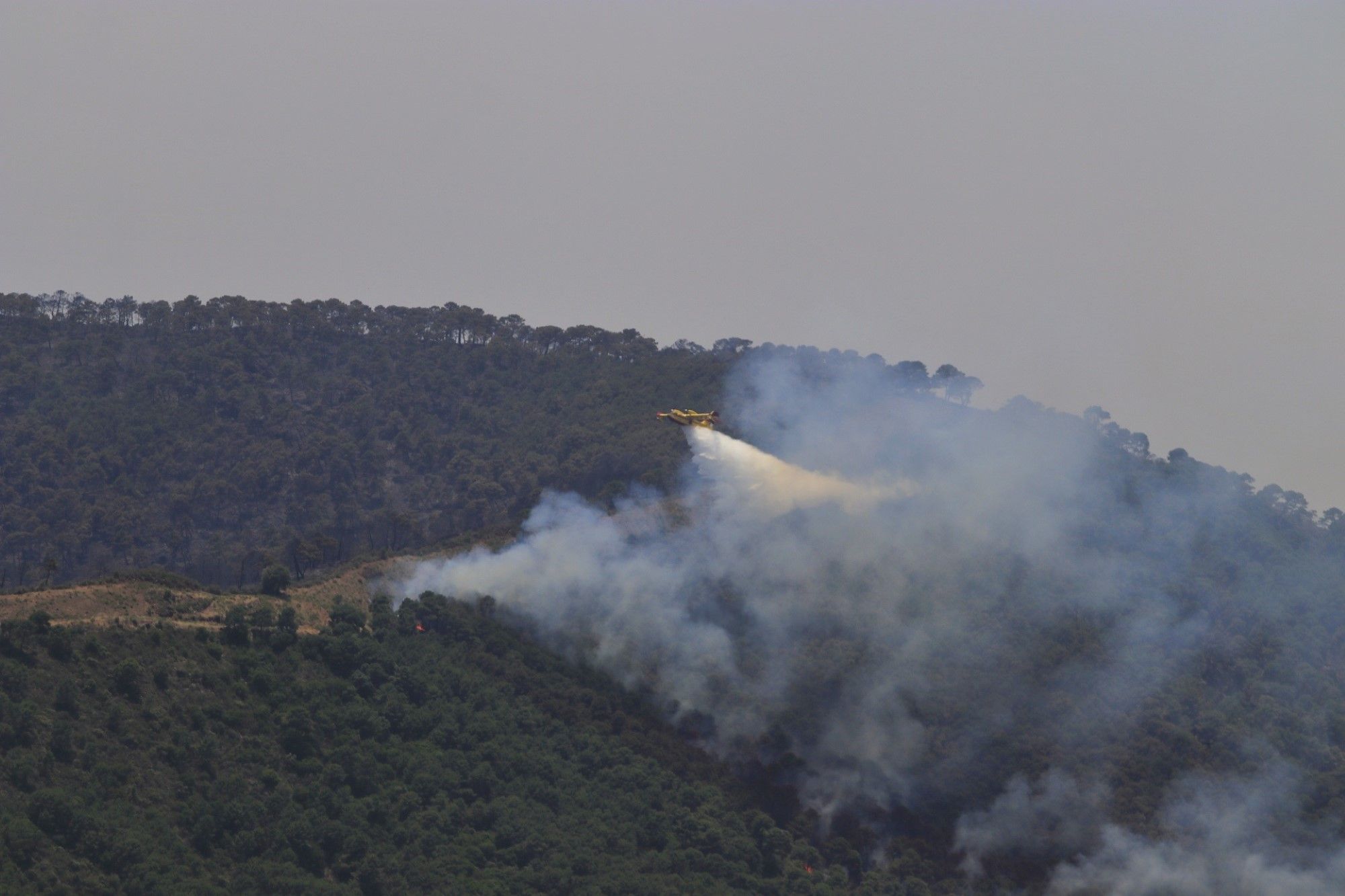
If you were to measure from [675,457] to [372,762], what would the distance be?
64.0m

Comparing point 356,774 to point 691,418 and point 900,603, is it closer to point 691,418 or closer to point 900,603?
point 691,418

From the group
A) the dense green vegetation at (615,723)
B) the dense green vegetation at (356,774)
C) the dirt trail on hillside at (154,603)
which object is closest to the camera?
the dense green vegetation at (356,774)

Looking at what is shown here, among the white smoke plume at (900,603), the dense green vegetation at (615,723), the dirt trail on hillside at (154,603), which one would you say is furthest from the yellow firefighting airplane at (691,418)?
the dirt trail on hillside at (154,603)

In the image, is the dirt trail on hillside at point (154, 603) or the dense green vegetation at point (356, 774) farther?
the dirt trail on hillside at point (154, 603)

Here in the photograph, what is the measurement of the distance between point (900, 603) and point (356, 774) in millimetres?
50102

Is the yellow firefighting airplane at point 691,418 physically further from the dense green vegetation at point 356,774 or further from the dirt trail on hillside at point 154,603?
the dirt trail on hillside at point 154,603

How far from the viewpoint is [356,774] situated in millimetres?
107938

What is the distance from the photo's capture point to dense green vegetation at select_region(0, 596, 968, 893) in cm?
9262

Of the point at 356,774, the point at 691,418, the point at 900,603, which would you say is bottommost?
the point at 356,774

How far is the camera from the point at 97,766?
3748 inches

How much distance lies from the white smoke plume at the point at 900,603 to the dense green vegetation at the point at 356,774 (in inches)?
247

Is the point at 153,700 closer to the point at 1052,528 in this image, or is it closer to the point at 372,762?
the point at 372,762

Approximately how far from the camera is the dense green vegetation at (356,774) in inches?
3647

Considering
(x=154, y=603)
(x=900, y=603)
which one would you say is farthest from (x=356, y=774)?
(x=900, y=603)
